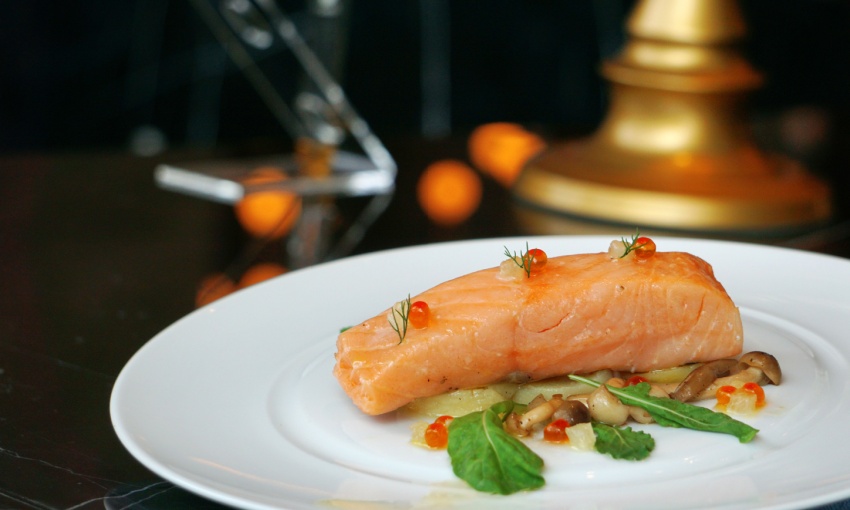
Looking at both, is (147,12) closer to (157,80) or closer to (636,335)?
(157,80)

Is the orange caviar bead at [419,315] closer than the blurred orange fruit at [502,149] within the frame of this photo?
Yes

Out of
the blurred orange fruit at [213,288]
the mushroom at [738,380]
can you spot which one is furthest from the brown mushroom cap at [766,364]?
the blurred orange fruit at [213,288]

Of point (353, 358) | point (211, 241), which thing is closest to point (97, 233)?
point (211, 241)

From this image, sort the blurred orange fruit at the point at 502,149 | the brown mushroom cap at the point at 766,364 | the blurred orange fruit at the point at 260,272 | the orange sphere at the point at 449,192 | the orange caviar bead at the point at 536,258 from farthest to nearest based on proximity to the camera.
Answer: the blurred orange fruit at the point at 502,149
the orange sphere at the point at 449,192
the blurred orange fruit at the point at 260,272
the orange caviar bead at the point at 536,258
the brown mushroom cap at the point at 766,364

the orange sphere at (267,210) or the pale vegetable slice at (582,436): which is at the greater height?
the pale vegetable slice at (582,436)

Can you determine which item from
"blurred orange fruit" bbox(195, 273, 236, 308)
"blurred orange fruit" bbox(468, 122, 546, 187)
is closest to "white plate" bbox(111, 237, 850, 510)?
"blurred orange fruit" bbox(195, 273, 236, 308)

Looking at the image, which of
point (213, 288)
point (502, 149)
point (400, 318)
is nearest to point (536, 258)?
point (400, 318)

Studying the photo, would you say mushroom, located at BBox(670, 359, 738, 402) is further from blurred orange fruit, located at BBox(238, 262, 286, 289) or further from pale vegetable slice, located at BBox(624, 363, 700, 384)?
blurred orange fruit, located at BBox(238, 262, 286, 289)

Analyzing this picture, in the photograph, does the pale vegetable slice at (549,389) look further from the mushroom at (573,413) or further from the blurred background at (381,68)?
the blurred background at (381,68)
